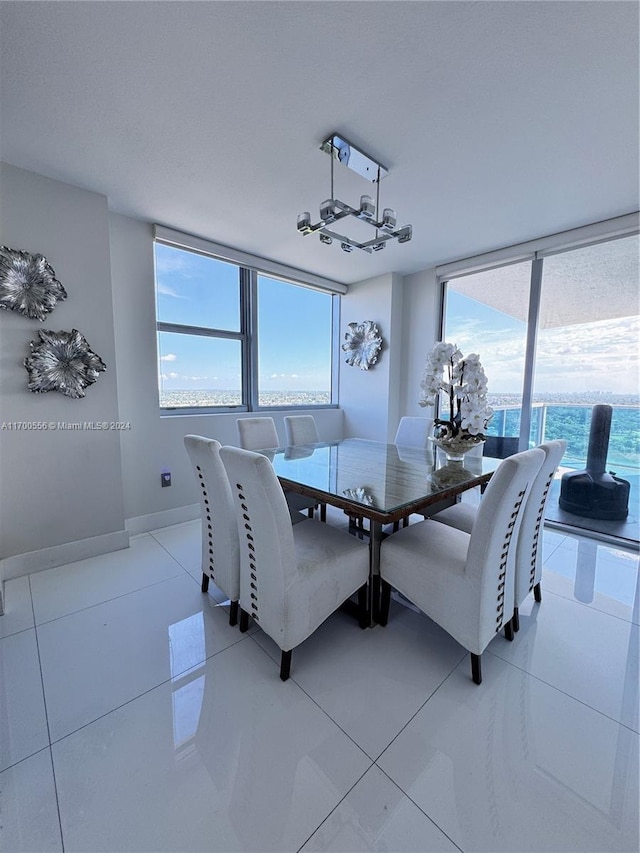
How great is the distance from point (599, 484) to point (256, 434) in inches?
118

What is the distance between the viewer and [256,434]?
2746mm

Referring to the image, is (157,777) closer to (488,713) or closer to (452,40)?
(488,713)

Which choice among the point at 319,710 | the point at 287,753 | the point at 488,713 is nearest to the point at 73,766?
the point at 287,753

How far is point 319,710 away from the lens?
1.26 meters

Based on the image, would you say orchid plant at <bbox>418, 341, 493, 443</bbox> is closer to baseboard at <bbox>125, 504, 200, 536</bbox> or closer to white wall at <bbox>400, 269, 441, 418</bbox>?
white wall at <bbox>400, 269, 441, 418</bbox>

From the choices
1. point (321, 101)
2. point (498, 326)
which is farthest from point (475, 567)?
point (498, 326)

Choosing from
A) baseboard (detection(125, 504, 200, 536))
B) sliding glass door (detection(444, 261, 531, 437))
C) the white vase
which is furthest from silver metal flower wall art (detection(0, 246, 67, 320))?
sliding glass door (detection(444, 261, 531, 437))

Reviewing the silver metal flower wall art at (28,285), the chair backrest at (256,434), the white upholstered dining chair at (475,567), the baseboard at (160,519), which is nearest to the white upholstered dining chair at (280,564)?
the white upholstered dining chair at (475,567)

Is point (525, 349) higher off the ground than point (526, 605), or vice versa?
point (525, 349)

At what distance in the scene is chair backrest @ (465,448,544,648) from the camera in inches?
48.9

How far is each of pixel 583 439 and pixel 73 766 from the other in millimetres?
3798

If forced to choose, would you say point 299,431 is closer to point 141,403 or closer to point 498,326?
point 141,403

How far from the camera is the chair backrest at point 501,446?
3314mm

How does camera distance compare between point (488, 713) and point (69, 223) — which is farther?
point (69, 223)
